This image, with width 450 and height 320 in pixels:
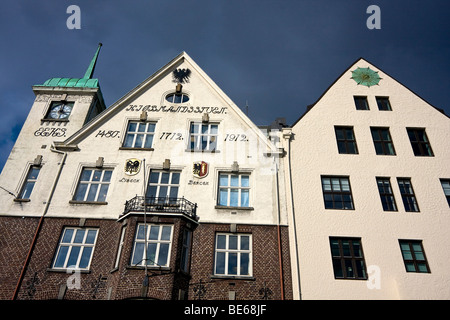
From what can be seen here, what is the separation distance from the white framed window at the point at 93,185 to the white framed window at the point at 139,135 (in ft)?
7.75

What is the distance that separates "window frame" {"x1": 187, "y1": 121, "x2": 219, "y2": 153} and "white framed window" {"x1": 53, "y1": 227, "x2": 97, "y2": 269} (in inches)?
300

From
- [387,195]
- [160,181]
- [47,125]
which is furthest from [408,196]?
[47,125]

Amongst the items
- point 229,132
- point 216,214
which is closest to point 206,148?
point 229,132

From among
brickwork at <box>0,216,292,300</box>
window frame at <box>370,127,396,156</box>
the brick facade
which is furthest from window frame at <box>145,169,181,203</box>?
window frame at <box>370,127,396,156</box>

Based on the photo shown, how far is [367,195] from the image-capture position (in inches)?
737

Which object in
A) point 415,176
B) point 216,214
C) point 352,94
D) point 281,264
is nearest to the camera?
point 281,264

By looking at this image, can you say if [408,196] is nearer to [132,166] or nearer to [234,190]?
[234,190]

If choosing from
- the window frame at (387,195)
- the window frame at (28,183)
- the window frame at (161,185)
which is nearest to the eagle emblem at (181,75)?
the window frame at (161,185)

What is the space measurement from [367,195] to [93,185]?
1592 centimetres

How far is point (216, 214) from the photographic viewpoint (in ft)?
59.9

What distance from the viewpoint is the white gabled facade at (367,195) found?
16203 mm

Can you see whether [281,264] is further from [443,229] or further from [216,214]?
[443,229]

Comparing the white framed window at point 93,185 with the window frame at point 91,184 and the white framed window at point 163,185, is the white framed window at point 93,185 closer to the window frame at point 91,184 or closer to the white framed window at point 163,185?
the window frame at point 91,184

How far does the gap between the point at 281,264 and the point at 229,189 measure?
17.0 ft
